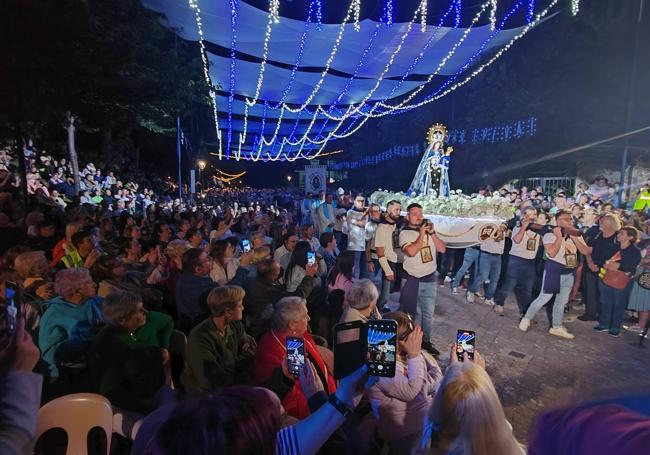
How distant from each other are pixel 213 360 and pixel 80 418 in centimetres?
→ 76

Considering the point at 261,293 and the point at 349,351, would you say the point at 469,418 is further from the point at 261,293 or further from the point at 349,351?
the point at 261,293

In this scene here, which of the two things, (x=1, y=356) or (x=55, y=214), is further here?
(x=55, y=214)

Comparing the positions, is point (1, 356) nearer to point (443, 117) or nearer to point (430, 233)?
point (430, 233)

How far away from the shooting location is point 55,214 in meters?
9.17

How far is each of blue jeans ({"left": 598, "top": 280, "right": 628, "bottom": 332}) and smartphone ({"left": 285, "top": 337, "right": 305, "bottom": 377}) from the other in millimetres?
5259

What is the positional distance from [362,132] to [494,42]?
20.0m

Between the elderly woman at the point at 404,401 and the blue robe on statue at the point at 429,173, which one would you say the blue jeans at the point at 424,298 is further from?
the blue robe on statue at the point at 429,173

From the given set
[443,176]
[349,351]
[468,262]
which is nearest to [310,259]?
[349,351]

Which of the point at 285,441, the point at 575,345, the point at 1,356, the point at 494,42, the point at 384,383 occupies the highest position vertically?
the point at 494,42

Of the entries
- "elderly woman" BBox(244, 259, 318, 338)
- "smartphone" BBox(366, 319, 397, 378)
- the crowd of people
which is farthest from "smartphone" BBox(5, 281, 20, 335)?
"elderly woman" BBox(244, 259, 318, 338)

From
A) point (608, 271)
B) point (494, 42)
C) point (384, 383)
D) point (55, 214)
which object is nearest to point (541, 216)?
point (608, 271)

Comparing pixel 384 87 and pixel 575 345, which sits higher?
pixel 384 87

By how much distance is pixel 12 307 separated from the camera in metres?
1.17

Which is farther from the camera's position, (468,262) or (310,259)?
(468,262)
